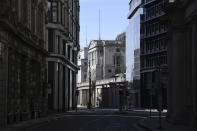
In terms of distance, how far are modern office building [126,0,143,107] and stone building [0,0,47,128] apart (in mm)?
58722

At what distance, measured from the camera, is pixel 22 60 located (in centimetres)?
4903

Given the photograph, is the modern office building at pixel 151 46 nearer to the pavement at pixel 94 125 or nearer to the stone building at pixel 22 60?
the stone building at pixel 22 60

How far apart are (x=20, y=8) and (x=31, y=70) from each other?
9.05 m

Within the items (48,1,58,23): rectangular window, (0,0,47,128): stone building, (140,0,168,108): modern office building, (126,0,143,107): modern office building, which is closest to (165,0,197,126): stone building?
(0,0,47,128): stone building

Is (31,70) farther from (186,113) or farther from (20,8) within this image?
(186,113)

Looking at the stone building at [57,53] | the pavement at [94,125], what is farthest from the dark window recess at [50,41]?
the pavement at [94,125]

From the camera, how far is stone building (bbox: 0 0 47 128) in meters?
38.6

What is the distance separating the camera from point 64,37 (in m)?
78.6

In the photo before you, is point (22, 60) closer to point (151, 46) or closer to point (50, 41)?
point (50, 41)

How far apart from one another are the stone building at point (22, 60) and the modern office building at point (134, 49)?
58722mm

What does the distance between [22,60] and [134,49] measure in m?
77.9

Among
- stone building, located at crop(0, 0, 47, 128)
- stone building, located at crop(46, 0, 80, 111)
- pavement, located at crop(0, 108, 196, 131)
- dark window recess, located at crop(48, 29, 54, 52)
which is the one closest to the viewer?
pavement, located at crop(0, 108, 196, 131)

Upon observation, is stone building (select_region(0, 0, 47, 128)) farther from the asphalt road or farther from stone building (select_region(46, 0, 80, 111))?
stone building (select_region(46, 0, 80, 111))

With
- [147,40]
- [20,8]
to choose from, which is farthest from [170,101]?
[147,40]
